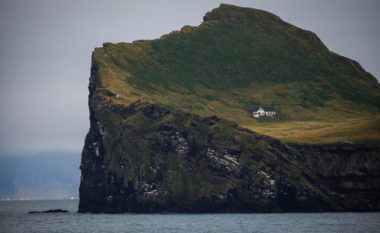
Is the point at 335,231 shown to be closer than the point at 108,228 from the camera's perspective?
Yes

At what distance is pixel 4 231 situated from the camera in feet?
618

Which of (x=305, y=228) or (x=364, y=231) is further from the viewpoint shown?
(x=305, y=228)

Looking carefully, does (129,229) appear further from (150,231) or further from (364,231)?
(364,231)

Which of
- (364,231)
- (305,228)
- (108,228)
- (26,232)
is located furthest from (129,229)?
(364,231)

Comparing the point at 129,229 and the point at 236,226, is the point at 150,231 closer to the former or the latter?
the point at 129,229

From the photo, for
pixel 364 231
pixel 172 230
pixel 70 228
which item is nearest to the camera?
pixel 364 231

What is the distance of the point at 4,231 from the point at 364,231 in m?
72.4

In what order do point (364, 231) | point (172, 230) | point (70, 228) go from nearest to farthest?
point (364, 231), point (172, 230), point (70, 228)

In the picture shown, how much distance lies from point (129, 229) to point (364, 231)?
48.5 m

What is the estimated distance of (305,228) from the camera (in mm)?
188375

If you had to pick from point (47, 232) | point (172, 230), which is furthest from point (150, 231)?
point (47, 232)

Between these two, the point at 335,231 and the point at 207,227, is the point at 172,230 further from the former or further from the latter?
the point at 335,231

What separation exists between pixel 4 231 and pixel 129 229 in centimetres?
2554

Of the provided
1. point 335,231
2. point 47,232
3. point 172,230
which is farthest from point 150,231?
point 335,231
